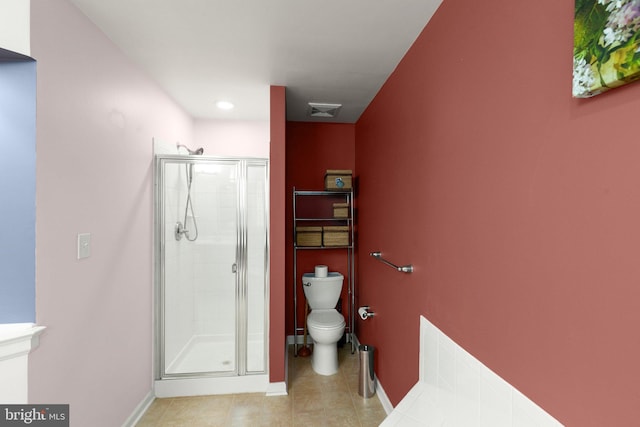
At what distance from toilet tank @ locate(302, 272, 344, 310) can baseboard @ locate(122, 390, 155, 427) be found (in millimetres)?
1499

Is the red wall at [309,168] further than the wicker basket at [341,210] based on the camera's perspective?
Yes

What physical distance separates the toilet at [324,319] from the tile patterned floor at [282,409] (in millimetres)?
177

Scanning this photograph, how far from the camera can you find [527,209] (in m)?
0.89

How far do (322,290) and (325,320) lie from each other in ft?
1.25

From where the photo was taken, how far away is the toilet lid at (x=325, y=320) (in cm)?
255

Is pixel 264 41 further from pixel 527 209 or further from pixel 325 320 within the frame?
pixel 325 320

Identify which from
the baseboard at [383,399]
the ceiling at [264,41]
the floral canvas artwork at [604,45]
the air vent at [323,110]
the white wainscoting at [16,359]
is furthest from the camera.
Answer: the air vent at [323,110]

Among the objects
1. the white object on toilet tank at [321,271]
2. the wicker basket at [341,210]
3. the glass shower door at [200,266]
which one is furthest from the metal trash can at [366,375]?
the wicker basket at [341,210]

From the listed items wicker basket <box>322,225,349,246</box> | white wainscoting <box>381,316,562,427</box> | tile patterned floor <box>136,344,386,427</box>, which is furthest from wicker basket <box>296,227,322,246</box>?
white wainscoting <box>381,316,562,427</box>

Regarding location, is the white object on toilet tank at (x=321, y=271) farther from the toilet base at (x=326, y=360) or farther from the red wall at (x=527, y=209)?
the red wall at (x=527, y=209)

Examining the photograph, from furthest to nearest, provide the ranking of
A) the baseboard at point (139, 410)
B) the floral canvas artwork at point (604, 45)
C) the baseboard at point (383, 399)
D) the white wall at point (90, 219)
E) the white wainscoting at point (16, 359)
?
the baseboard at point (383, 399), the baseboard at point (139, 410), the white wall at point (90, 219), the white wainscoting at point (16, 359), the floral canvas artwork at point (604, 45)

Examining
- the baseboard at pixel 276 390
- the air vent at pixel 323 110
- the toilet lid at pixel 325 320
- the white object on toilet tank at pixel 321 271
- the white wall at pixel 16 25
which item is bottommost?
the baseboard at pixel 276 390

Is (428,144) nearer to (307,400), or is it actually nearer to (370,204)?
(370,204)

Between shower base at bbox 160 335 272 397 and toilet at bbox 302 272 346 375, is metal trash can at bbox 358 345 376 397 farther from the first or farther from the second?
shower base at bbox 160 335 272 397
